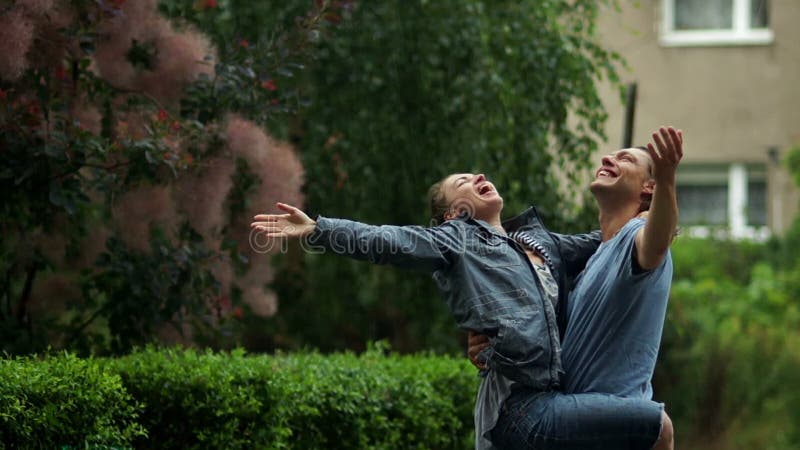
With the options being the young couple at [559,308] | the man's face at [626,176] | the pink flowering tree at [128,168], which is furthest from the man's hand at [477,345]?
the pink flowering tree at [128,168]

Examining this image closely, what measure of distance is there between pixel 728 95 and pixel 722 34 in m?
0.69

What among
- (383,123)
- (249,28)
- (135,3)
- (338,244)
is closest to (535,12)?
(383,123)

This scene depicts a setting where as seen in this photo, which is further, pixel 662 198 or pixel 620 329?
pixel 620 329

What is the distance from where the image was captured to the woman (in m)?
3.83

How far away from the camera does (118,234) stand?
7.13m

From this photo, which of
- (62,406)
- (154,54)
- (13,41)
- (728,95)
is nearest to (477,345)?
(62,406)

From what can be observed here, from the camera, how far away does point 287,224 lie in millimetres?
3873

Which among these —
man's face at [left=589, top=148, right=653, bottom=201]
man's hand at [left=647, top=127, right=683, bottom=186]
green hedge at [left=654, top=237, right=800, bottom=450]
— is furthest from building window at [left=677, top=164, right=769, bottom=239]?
man's hand at [left=647, top=127, right=683, bottom=186]

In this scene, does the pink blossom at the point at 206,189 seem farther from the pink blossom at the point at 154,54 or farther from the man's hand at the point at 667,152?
the man's hand at the point at 667,152

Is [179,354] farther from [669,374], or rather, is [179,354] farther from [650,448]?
[669,374]

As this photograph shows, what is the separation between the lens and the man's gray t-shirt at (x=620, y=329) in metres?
3.92

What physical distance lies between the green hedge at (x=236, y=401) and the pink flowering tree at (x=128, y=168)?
78 cm

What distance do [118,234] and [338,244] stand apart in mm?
3551

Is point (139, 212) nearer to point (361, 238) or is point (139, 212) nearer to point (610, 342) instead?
point (361, 238)
